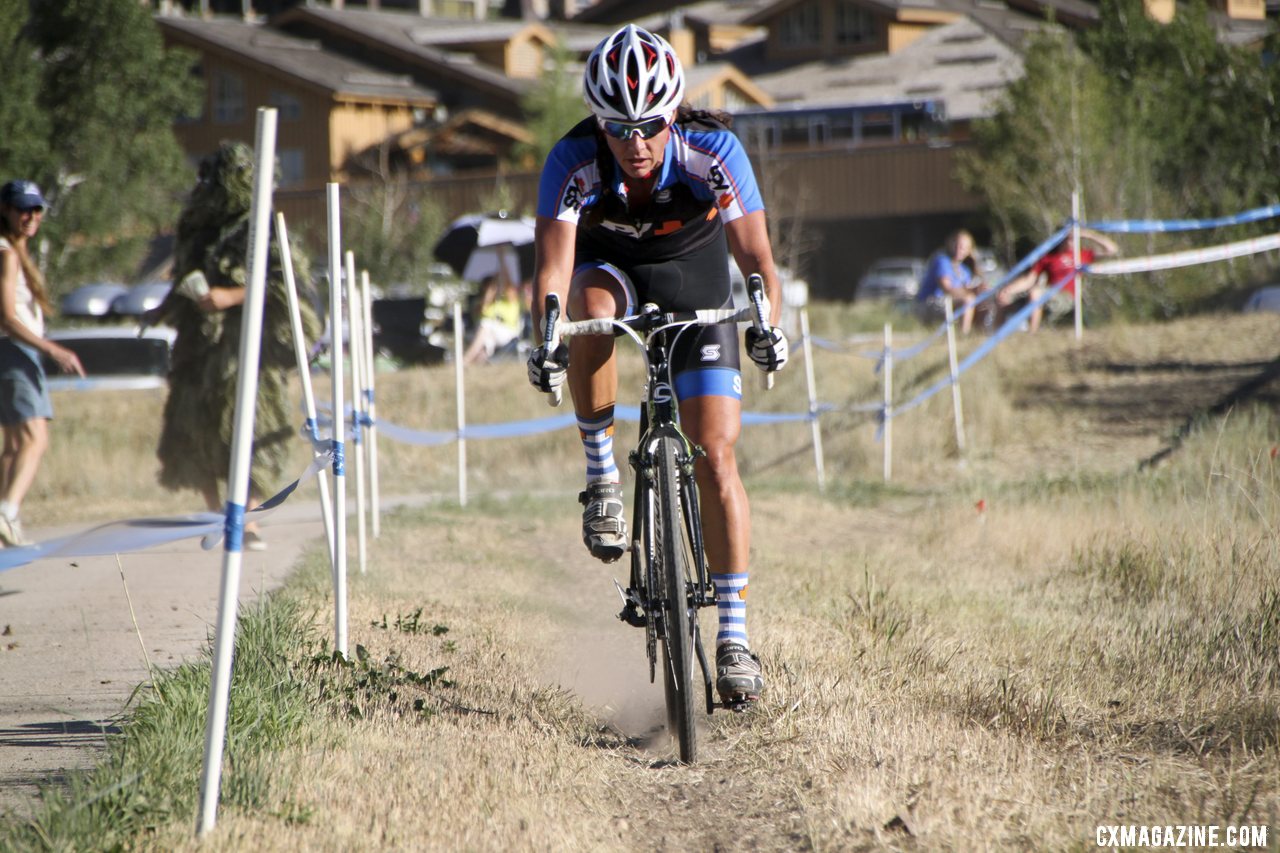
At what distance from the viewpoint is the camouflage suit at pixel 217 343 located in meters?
8.29

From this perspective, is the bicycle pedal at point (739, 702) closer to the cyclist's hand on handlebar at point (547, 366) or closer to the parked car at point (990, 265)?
the cyclist's hand on handlebar at point (547, 366)

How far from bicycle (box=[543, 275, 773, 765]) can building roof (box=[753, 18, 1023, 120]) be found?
4425cm

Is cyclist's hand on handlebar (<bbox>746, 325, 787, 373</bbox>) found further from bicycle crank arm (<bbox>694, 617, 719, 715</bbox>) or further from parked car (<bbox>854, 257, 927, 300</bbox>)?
parked car (<bbox>854, 257, 927, 300</bbox>)

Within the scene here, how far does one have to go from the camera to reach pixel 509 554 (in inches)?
359

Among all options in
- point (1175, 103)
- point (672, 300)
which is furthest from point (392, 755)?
point (1175, 103)

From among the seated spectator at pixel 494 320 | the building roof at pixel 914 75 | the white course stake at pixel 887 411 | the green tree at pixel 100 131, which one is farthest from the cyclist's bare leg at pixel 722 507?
the building roof at pixel 914 75

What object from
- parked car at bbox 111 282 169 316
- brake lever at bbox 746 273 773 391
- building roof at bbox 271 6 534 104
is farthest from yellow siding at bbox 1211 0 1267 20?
building roof at bbox 271 6 534 104

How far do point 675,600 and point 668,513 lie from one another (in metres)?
0.27

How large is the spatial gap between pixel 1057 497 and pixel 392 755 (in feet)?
24.5

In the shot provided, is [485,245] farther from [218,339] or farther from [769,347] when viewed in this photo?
[769,347]

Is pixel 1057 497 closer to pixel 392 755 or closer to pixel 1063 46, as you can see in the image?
pixel 392 755

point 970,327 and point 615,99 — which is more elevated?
point 615,99

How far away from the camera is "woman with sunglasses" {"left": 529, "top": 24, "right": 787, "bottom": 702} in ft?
14.9

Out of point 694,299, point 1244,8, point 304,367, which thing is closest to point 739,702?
point 694,299
